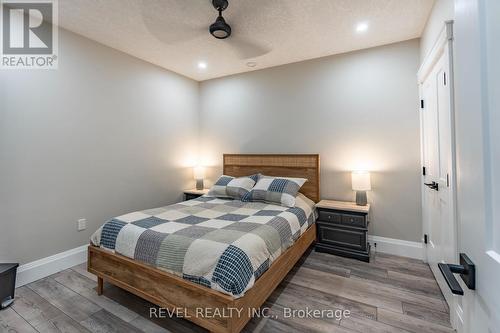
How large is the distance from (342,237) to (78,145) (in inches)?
134

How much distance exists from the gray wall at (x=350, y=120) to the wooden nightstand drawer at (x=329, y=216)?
43 cm

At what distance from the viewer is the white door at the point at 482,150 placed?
0.53 m

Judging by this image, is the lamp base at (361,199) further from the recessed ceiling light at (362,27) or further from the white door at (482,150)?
the white door at (482,150)

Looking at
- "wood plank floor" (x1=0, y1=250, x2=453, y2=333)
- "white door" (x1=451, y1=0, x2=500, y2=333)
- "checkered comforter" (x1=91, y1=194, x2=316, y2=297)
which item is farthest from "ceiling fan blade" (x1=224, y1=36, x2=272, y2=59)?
"wood plank floor" (x1=0, y1=250, x2=453, y2=333)

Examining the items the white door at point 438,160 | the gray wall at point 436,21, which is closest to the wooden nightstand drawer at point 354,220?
the white door at point 438,160

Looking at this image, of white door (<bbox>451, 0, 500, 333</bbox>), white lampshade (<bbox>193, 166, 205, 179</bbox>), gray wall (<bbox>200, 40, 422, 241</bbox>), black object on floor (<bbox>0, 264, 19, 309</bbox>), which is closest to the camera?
white door (<bbox>451, 0, 500, 333</bbox>)

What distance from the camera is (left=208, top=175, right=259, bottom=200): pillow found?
3.26 m

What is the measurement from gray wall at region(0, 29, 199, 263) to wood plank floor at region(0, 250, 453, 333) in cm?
60

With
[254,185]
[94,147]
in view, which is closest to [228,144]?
[254,185]

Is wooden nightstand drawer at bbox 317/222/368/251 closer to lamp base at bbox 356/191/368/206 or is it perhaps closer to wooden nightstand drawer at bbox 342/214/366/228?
wooden nightstand drawer at bbox 342/214/366/228

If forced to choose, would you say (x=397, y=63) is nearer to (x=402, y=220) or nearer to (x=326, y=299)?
(x=402, y=220)

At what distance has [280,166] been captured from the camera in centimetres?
363

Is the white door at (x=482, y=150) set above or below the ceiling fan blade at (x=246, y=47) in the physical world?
below

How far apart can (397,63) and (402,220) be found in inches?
77.9
